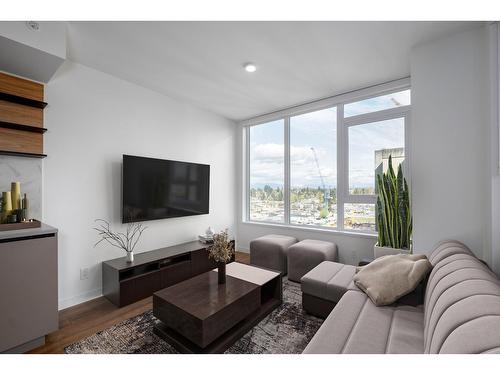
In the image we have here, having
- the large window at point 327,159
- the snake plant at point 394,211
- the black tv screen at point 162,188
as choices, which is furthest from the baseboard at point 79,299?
the snake plant at point 394,211

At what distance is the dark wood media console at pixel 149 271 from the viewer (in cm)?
245

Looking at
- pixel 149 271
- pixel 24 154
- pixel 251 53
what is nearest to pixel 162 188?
pixel 149 271

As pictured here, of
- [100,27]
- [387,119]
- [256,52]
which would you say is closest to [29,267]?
[100,27]

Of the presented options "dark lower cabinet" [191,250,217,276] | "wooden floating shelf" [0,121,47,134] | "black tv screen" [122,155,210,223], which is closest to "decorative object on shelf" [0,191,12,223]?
"wooden floating shelf" [0,121,47,134]

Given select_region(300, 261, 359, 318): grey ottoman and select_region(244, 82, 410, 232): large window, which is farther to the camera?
select_region(244, 82, 410, 232): large window

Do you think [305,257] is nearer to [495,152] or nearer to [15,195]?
[495,152]

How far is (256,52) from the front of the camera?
2344 millimetres

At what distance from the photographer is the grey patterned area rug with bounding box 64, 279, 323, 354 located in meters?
1.72

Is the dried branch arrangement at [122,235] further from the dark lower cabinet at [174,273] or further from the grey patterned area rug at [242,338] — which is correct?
the grey patterned area rug at [242,338]

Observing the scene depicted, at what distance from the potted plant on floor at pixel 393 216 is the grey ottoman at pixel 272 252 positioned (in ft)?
3.89

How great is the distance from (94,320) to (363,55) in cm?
368

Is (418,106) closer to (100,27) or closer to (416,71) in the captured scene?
(416,71)

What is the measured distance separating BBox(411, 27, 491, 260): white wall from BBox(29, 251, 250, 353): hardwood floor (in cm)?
289

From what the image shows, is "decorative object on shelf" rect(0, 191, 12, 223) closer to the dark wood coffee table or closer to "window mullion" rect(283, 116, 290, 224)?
the dark wood coffee table
